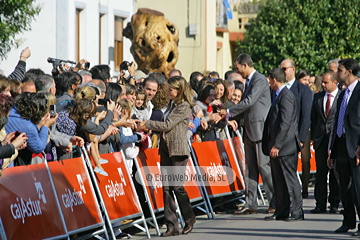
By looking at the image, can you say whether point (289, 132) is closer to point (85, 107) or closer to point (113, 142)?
point (113, 142)

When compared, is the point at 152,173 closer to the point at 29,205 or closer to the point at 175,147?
the point at 175,147

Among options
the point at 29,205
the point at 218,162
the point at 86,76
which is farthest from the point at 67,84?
the point at 218,162

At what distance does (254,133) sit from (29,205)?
5037 millimetres

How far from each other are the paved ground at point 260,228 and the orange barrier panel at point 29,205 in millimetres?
2120

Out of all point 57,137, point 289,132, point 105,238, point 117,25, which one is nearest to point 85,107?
point 57,137

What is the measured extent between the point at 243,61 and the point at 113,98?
108 inches

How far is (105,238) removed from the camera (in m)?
9.72

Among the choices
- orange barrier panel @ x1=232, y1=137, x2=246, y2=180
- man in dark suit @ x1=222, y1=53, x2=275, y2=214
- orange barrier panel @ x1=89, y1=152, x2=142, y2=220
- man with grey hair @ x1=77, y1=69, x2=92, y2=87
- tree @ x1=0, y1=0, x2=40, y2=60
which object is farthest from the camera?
tree @ x1=0, y1=0, x2=40, y2=60

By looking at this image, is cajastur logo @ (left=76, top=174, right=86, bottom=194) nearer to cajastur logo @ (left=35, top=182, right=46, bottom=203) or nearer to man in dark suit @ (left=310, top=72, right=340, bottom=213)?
cajastur logo @ (left=35, top=182, right=46, bottom=203)

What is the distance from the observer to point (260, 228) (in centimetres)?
1066

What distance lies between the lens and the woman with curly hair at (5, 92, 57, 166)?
8.38 metres

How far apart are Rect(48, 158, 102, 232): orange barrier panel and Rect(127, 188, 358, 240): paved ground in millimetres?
1263

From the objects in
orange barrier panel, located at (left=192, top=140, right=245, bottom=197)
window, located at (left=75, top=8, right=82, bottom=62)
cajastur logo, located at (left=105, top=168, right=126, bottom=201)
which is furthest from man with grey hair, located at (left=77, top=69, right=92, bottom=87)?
window, located at (left=75, top=8, right=82, bottom=62)

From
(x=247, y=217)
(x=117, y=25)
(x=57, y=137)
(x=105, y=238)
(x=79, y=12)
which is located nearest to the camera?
(x=57, y=137)
